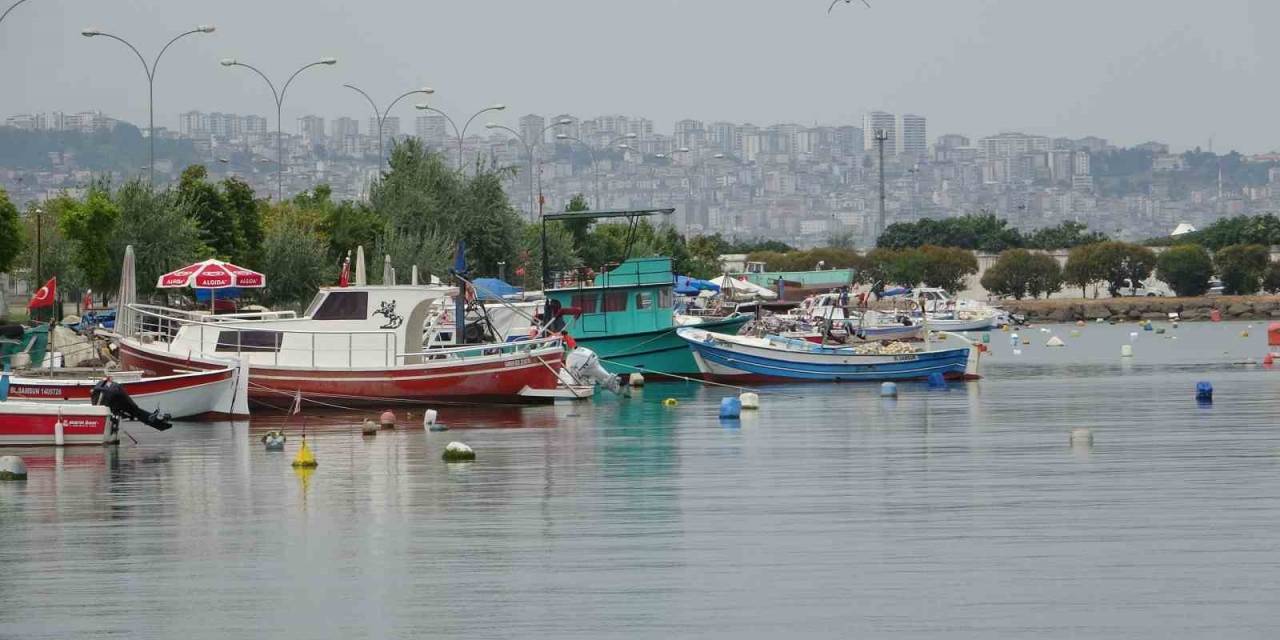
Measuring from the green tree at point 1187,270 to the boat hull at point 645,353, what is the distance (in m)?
117

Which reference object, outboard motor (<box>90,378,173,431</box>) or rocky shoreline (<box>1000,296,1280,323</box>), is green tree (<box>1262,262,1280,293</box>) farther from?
outboard motor (<box>90,378,173,431</box>)

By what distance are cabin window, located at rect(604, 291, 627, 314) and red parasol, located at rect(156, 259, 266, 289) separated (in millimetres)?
11545

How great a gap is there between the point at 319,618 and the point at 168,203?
5087 centimetres

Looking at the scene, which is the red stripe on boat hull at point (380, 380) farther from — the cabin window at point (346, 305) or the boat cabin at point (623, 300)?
the boat cabin at point (623, 300)

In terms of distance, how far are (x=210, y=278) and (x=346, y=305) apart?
6.05 metres

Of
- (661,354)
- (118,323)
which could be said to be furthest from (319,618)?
(661,354)

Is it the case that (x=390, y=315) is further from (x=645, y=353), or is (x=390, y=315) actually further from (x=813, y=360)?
(x=813, y=360)

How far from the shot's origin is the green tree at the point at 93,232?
213ft

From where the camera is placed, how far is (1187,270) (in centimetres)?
16238

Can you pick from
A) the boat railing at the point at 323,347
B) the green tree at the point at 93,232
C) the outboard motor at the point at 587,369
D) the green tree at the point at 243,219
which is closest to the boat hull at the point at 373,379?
the boat railing at the point at 323,347

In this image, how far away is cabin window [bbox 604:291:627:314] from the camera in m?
54.2

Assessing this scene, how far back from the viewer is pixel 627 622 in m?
15.1

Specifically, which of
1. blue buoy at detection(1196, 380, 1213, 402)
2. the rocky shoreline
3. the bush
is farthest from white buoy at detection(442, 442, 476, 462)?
the bush

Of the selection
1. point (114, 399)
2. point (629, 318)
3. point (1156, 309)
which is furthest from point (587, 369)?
point (1156, 309)
